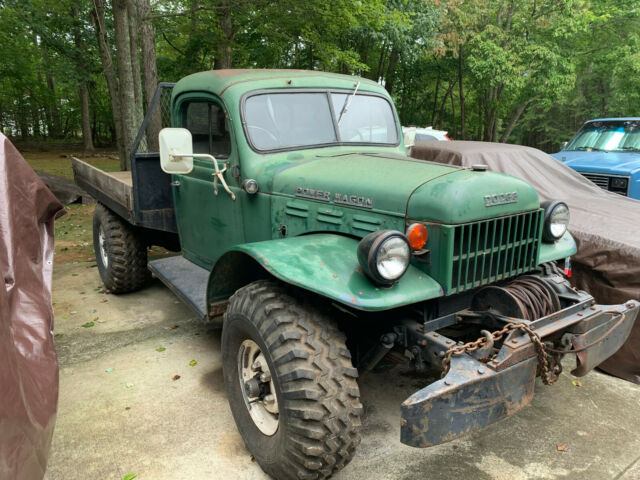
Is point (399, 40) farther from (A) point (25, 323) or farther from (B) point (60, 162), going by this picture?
(B) point (60, 162)

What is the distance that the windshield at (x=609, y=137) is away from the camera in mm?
7629

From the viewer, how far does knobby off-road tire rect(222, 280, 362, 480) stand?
2184 millimetres

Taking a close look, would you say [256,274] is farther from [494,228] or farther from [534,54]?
[534,54]

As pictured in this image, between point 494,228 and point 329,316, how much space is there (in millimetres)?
966

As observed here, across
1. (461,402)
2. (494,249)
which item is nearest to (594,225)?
(494,249)

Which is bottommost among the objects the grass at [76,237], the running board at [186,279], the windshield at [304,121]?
the grass at [76,237]

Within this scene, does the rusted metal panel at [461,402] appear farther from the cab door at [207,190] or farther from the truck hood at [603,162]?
the truck hood at [603,162]

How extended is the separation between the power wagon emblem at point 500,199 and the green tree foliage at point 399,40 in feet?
25.2

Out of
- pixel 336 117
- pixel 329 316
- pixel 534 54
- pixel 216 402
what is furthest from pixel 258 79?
pixel 534 54

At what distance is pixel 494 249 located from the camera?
2564mm

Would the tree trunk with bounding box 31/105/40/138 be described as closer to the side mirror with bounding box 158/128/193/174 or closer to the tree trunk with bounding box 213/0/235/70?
the tree trunk with bounding box 213/0/235/70

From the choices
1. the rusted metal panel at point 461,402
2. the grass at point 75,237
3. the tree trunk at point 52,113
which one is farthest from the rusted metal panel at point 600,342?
the tree trunk at point 52,113

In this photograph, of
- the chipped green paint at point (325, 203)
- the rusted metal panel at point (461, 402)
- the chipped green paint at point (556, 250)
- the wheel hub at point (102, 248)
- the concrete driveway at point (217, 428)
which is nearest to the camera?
the rusted metal panel at point (461, 402)

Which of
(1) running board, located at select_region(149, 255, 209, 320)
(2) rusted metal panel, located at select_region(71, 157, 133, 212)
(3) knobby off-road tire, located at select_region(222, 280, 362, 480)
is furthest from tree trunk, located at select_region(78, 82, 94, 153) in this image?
(3) knobby off-road tire, located at select_region(222, 280, 362, 480)
